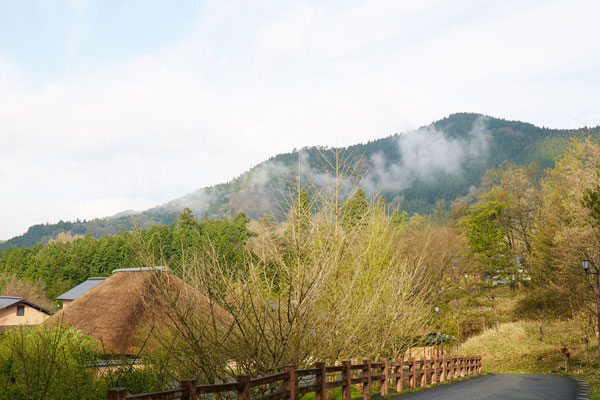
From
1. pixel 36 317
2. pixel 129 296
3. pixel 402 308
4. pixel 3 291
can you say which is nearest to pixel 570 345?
pixel 402 308

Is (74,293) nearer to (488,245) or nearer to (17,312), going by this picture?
(17,312)

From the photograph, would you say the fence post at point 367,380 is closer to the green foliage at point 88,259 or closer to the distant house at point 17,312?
the distant house at point 17,312

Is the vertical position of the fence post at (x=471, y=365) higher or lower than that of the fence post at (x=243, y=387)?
lower

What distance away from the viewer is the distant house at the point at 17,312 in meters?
45.1

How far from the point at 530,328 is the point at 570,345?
5.67 metres

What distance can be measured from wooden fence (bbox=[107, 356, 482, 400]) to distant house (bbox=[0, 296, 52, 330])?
3856cm

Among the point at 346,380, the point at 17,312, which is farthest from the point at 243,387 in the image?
the point at 17,312

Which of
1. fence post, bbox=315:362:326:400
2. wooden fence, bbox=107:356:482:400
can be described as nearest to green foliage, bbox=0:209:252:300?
wooden fence, bbox=107:356:482:400

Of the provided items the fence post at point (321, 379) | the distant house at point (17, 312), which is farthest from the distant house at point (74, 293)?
the fence post at point (321, 379)

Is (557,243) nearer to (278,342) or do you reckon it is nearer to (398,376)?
(398,376)

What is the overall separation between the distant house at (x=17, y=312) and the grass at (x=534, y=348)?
3912 centimetres

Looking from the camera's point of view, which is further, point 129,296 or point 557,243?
point 557,243

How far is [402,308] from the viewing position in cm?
1513

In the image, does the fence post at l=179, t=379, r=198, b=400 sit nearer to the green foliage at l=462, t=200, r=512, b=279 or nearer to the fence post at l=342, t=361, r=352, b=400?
the fence post at l=342, t=361, r=352, b=400
